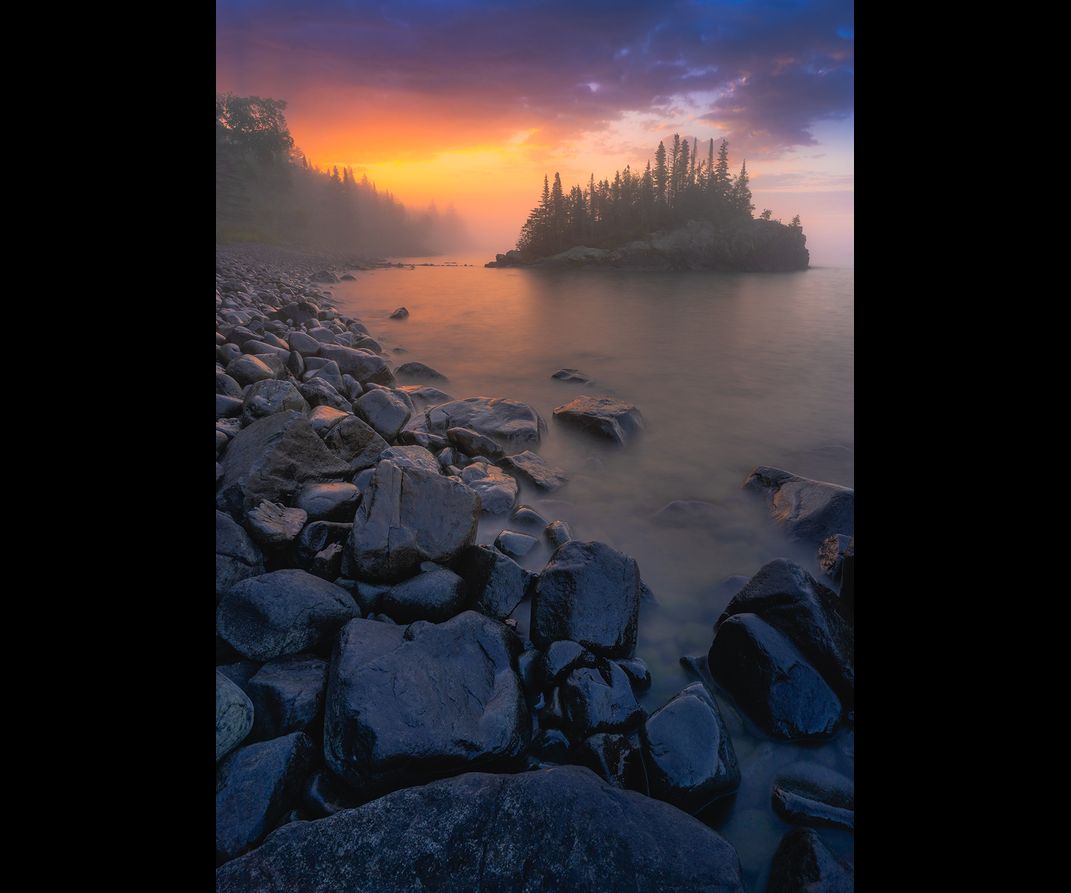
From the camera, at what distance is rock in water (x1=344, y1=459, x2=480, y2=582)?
3.10 meters

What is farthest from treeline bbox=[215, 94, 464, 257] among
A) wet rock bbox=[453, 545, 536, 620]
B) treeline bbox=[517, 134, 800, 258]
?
wet rock bbox=[453, 545, 536, 620]

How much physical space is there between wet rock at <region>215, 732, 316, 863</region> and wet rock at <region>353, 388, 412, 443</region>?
3.79 meters

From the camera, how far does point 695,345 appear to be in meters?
14.0

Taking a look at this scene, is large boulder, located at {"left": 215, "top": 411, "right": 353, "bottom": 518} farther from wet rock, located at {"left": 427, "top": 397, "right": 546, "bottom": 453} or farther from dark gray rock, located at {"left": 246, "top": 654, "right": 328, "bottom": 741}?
wet rock, located at {"left": 427, "top": 397, "right": 546, "bottom": 453}

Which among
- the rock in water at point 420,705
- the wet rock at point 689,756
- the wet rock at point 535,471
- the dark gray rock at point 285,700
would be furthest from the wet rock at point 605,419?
the dark gray rock at point 285,700

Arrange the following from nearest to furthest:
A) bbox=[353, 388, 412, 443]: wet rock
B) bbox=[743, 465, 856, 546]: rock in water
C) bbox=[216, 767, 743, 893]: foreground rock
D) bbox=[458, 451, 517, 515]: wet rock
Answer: bbox=[216, 767, 743, 893]: foreground rock, bbox=[743, 465, 856, 546]: rock in water, bbox=[458, 451, 517, 515]: wet rock, bbox=[353, 388, 412, 443]: wet rock

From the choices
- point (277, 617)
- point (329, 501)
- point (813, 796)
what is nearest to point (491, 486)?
point (329, 501)

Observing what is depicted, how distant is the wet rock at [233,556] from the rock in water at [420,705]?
893 mm

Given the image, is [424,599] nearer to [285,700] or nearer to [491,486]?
[285,700]
